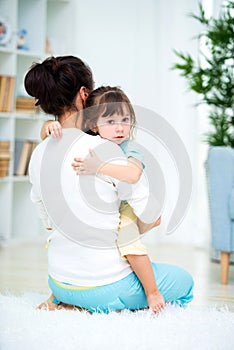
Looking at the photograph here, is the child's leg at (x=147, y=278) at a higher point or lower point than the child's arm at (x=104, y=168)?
lower

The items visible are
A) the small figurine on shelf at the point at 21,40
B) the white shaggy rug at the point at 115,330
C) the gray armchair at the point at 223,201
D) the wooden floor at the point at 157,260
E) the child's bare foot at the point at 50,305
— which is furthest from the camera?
the small figurine on shelf at the point at 21,40

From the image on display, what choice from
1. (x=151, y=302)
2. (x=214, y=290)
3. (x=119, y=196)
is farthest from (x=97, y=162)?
(x=214, y=290)

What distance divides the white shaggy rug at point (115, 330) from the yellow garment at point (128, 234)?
0.20 metres

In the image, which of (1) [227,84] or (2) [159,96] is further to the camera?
(2) [159,96]

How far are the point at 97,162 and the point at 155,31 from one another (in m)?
2.83

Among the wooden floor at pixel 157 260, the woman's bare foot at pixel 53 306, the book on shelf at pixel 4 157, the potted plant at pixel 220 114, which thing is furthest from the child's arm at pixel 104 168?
the book on shelf at pixel 4 157

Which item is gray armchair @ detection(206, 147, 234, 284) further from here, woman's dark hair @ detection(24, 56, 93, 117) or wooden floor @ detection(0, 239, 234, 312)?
woman's dark hair @ detection(24, 56, 93, 117)

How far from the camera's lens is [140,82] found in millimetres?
4703

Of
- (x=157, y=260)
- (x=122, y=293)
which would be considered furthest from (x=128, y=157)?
(x=157, y=260)

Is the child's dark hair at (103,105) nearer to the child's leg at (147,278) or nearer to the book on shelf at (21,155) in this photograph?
the child's leg at (147,278)

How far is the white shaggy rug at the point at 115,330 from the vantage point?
1.81 metres

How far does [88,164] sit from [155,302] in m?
0.50

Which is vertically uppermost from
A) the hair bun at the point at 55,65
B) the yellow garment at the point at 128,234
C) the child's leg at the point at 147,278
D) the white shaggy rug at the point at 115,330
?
the hair bun at the point at 55,65

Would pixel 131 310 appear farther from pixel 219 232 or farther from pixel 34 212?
pixel 34 212
